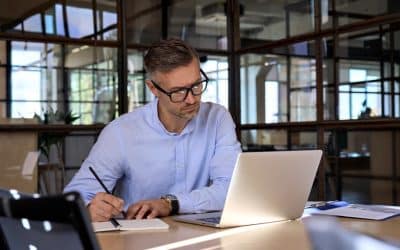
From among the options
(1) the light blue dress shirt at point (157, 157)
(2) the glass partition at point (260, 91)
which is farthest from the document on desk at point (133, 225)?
(2) the glass partition at point (260, 91)

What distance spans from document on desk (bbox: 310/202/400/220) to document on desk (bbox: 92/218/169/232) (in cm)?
54

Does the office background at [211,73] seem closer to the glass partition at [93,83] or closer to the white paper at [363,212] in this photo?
the glass partition at [93,83]

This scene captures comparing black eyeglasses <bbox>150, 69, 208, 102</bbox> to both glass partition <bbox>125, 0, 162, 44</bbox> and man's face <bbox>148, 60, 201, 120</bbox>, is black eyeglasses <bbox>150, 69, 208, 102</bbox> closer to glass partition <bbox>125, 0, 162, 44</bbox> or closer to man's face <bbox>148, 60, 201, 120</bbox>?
man's face <bbox>148, 60, 201, 120</bbox>

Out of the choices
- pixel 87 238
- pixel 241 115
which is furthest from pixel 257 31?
pixel 87 238

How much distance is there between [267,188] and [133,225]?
0.39 meters

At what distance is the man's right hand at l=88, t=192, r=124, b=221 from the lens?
1687mm

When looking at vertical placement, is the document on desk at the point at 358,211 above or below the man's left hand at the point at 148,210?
below

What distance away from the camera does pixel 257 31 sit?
4566 millimetres

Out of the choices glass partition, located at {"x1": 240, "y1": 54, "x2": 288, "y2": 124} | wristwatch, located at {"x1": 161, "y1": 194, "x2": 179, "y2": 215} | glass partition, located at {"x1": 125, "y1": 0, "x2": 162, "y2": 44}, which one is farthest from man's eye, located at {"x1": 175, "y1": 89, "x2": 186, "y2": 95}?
glass partition, located at {"x1": 240, "y1": 54, "x2": 288, "y2": 124}

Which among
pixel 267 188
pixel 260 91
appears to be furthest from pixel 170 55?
pixel 260 91

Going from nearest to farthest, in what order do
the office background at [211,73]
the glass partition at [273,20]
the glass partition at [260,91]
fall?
1. the office background at [211,73]
2. the glass partition at [273,20]
3. the glass partition at [260,91]

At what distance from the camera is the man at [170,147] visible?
196 cm

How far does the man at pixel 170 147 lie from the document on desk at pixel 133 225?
212 millimetres

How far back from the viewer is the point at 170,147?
2084mm
